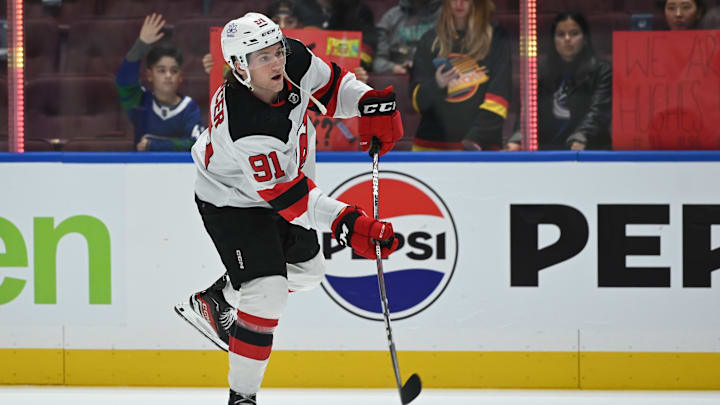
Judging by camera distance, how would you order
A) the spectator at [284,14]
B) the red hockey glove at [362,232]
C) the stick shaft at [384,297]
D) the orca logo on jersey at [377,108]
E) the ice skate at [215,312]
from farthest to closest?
the spectator at [284,14] → the ice skate at [215,312] → the orca logo on jersey at [377,108] → the stick shaft at [384,297] → the red hockey glove at [362,232]

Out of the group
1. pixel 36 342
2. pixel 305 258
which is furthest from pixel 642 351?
pixel 36 342

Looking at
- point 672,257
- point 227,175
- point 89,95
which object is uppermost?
point 89,95

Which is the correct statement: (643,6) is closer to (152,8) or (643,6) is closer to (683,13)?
(683,13)

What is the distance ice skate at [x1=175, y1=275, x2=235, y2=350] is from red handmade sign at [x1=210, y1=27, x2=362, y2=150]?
84 centimetres

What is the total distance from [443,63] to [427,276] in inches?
32.8

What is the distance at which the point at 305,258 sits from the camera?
339 centimetres

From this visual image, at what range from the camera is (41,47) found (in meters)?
4.11

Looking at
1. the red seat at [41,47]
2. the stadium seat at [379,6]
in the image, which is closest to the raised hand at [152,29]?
the red seat at [41,47]

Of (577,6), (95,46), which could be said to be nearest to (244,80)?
(95,46)

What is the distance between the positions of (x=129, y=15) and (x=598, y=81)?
187 centimetres

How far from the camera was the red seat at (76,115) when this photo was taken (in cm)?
409

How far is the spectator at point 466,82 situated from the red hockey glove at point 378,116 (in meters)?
0.71

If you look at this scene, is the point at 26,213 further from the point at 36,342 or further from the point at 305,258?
the point at 305,258

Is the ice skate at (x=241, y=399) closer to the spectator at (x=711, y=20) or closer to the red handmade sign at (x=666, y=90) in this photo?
the red handmade sign at (x=666, y=90)
